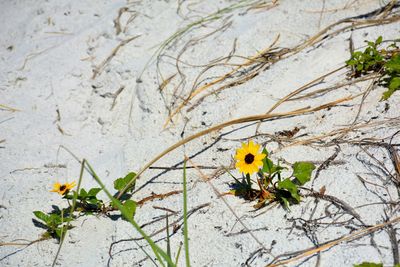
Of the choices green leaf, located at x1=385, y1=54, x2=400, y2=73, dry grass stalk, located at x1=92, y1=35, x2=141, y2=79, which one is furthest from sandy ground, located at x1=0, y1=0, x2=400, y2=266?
green leaf, located at x1=385, y1=54, x2=400, y2=73

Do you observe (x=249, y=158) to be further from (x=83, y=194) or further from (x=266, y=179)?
(x=83, y=194)

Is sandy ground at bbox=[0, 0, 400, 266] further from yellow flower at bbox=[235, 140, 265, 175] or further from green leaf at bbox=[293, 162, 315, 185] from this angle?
yellow flower at bbox=[235, 140, 265, 175]

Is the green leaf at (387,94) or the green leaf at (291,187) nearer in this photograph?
the green leaf at (291,187)

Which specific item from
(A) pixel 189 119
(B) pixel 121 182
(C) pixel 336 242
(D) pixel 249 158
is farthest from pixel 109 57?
(C) pixel 336 242

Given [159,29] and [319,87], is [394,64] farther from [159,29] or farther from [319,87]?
[159,29]

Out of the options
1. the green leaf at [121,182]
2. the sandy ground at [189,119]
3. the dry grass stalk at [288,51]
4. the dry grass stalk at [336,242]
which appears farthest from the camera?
the dry grass stalk at [288,51]

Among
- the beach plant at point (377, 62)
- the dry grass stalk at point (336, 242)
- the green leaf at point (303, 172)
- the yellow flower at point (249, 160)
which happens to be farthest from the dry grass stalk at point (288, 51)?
the dry grass stalk at point (336, 242)

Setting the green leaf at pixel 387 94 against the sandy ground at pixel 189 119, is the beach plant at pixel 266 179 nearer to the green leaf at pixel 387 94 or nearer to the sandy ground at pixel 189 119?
the sandy ground at pixel 189 119
